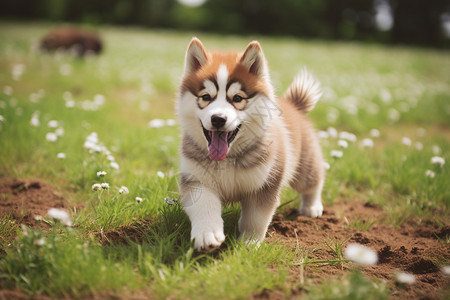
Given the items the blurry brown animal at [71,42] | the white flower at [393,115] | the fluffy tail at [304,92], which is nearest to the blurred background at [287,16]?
the blurry brown animal at [71,42]

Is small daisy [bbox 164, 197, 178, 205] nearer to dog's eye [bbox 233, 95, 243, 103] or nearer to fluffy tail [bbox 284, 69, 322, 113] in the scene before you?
dog's eye [bbox 233, 95, 243, 103]

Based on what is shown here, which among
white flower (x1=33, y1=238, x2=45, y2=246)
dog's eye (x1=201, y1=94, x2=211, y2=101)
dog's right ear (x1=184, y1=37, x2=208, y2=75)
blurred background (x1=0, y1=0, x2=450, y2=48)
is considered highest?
blurred background (x1=0, y1=0, x2=450, y2=48)

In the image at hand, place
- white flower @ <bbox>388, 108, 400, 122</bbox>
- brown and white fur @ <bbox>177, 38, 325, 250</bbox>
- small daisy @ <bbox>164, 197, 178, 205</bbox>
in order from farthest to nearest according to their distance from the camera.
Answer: white flower @ <bbox>388, 108, 400, 122</bbox>
small daisy @ <bbox>164, 197, 178, 205</bbox>
brown and white fur @ <bbox>177, 38, 325, 250</bbox>

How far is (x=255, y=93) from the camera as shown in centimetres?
225

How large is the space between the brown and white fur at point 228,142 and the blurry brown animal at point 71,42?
868 centimetres

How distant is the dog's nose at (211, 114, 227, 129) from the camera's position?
1977 millimetres

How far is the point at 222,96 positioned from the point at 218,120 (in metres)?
0.23

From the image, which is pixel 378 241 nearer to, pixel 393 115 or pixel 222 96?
pixel 222 96

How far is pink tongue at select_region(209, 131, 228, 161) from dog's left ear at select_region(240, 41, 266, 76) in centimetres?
50

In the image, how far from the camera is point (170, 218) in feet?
7.73

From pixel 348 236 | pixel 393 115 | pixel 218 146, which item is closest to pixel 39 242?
pixel 218 146

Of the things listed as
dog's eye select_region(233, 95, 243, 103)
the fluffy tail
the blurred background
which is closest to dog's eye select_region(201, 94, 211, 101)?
dog's eye select_region(233, 95, 243, 103)

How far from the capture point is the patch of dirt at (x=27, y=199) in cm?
249

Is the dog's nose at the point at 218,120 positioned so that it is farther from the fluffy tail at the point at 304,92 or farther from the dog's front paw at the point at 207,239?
the fluffy tail at the point at 304,92
